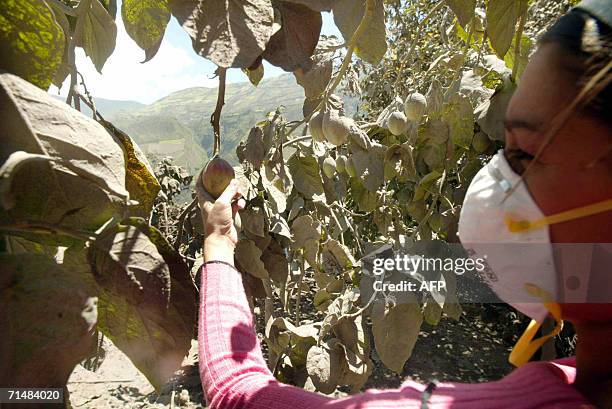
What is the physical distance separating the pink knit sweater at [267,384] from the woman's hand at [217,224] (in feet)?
0.11

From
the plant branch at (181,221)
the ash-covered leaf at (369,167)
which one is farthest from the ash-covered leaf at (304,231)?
the plant branch at (181,221)

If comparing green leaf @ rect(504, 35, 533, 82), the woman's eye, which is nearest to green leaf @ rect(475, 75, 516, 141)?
green leaf @ rect(504, 35, 533, 82)

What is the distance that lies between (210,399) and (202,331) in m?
0.14

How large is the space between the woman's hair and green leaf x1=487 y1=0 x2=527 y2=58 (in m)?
0.26

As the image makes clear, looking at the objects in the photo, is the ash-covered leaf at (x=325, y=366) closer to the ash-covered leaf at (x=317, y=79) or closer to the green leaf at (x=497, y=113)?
the green leaf at (x=497, y=113)

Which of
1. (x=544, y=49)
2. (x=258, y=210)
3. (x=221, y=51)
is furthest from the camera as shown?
(x=258, y=210)

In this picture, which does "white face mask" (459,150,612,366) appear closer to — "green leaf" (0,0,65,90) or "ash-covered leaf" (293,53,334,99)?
"ash-covered leaf" (293,53,334,99)

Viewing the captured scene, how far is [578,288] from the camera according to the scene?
702 millimetres

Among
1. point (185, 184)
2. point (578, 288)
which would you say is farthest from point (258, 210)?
point (185, 184)

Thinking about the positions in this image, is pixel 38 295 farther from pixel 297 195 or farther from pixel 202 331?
pixel 297 195

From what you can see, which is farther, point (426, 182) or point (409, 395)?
point (426, 182)

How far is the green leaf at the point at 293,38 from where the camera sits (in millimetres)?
676

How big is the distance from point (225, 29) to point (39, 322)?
37 centimetres

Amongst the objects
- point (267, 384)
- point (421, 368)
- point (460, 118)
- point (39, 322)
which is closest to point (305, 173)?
point (460, 118)
